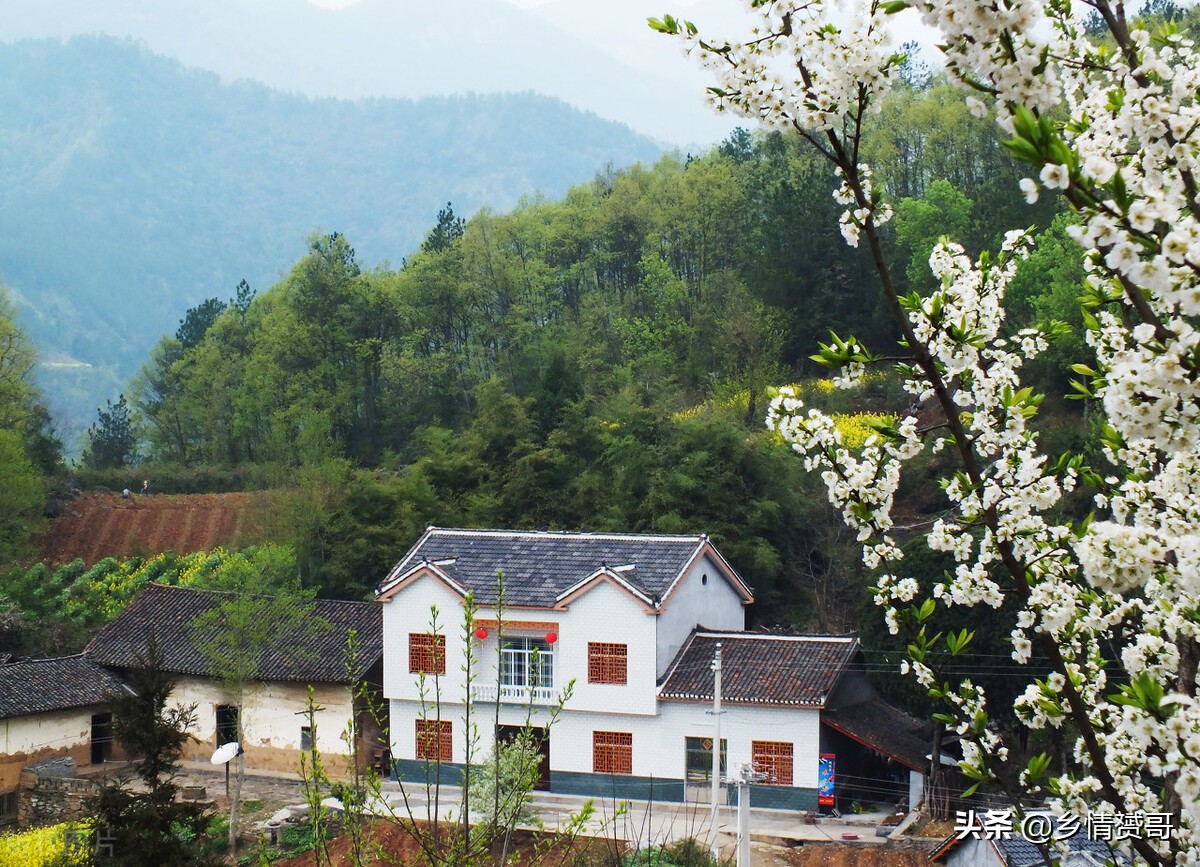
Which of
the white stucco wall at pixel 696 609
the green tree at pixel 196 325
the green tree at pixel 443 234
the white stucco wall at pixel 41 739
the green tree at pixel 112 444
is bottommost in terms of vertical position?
the white stucco wall at pixel 41 739

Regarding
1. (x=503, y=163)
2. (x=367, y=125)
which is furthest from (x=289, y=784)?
(x=367, y=125)

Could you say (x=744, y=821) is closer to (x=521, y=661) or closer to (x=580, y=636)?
(x=580, y=636)

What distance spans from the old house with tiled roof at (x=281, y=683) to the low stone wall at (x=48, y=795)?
2273 mm

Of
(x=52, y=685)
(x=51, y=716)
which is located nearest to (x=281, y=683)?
(x=51, y=716)

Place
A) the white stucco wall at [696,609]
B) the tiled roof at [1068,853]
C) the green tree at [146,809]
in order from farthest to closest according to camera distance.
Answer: the white stucco wall at [696,609] → the green tree at [146,809] → the tiled roof at [1068,853]

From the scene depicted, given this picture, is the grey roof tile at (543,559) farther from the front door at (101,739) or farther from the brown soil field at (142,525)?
the brown soil field at (142,525)

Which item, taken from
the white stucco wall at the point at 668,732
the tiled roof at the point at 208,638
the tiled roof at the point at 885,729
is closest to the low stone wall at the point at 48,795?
the tiled roof at the point at 208,638

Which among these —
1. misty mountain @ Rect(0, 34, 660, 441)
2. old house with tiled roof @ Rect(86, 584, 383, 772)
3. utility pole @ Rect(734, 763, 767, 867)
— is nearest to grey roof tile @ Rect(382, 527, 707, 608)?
old house with tiled roof @ Rect(86, 584, 383, 772)

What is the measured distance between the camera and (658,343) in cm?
3997

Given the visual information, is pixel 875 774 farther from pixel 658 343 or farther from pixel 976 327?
pixel 658 343

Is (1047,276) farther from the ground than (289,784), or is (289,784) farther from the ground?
(1047,276)

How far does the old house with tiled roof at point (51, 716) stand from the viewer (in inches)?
827

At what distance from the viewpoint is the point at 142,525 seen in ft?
128

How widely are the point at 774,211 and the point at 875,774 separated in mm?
20169
